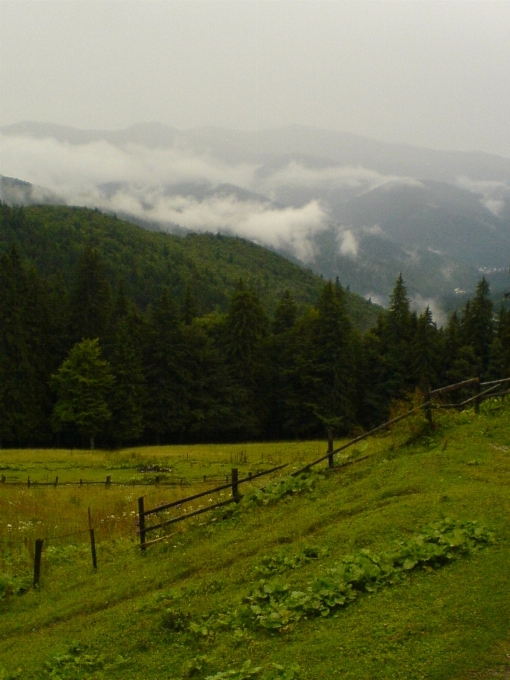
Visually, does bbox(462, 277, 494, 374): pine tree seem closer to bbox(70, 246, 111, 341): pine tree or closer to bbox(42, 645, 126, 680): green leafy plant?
bbox(70, 246, 111, 341): pine tree

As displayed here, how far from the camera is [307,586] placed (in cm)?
1034

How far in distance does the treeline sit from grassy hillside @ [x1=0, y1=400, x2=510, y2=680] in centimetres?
4406

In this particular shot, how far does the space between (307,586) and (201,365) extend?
58724 mm

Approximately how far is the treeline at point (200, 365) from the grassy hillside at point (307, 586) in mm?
44062

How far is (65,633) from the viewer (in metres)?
12.1

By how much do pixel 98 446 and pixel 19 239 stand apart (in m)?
120

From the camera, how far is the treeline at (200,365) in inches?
2459

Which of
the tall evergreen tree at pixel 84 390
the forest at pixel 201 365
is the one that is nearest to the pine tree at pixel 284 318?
the forest at pixel 201 365

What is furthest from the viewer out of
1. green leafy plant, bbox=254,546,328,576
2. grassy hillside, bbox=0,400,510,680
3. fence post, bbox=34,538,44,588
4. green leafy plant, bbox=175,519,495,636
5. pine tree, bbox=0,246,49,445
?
pine tree, bbox=0,246,49,445

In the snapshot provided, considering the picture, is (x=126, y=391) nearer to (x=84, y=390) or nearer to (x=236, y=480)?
(x=84, y=390)

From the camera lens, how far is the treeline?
62469 mm

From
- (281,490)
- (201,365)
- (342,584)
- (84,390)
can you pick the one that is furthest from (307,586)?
(201,365)

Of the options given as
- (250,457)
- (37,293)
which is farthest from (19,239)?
(250,457)

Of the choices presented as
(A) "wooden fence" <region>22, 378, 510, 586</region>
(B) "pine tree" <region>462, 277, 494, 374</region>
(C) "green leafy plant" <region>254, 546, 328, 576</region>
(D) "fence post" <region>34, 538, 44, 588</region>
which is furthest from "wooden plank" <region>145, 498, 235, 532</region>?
(B) "pine tree" <region>462, 277, 494, 374</region>
